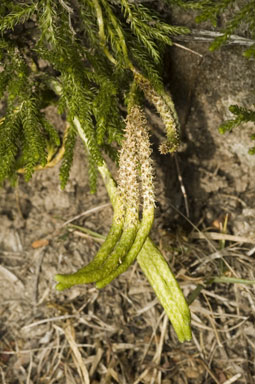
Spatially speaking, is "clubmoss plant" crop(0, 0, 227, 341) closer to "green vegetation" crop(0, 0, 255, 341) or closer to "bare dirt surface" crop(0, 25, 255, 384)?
"green vegetation" crop(0, 0, 255, 341)

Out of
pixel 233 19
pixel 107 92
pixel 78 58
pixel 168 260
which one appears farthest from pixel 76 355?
pixel 233 19

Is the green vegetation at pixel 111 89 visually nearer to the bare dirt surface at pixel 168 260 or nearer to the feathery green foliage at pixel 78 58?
the feathery green foliage at pixel 78 58

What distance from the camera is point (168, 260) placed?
2.71 meters

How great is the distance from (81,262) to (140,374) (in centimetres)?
83

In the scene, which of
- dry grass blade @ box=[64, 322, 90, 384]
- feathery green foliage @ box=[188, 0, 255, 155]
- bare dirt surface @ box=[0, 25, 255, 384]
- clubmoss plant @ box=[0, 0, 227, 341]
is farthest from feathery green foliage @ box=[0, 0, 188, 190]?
dry grass blade @ box=[64, 322, 90, 384]

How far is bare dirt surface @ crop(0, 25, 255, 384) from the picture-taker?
7.72ft

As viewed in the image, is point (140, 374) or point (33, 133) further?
point (140, 374)

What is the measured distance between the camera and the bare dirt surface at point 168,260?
2.35 metres

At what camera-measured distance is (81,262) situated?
2721mm

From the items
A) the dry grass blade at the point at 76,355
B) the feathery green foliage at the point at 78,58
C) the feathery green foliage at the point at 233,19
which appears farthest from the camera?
the dry grass blade at the point at 76,355

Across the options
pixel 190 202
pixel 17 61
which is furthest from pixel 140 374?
pixel 17 61

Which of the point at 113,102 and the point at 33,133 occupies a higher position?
the point at 113,102

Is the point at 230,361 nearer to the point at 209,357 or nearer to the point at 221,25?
the point at 209,357

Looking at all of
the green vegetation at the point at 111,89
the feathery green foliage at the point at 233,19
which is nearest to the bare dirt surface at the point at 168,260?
the feathery green foliage at the point at 233,19
